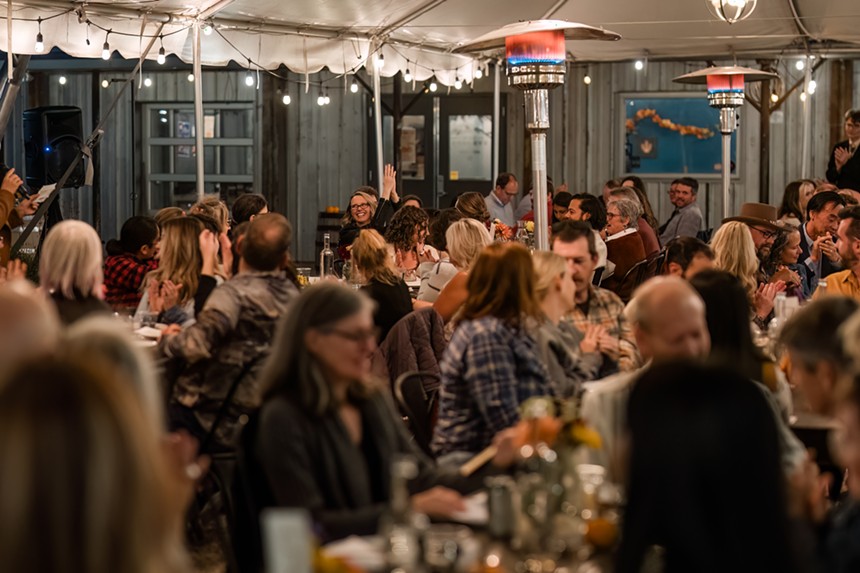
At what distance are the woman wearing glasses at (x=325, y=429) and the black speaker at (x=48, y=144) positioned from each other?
28.9ft

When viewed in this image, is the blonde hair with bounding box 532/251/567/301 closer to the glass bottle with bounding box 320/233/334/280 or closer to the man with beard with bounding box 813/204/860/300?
the man with beard with bounding box 813/204/860/300

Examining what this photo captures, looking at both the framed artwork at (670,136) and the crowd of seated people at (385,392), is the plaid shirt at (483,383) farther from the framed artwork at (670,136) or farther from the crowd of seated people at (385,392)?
the framed artwork at (670,136)

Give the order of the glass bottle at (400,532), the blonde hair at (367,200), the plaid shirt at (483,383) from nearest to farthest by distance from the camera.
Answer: the glass bottle at (400,532) < the plaid shirt at (483,383) < the blonde hair at (367,200)

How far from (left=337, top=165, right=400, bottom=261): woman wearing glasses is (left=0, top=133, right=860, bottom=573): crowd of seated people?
252 cm

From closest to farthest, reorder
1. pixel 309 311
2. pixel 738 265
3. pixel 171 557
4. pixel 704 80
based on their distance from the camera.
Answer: pixel 171 557 → pixel 309 311 → pixel 738 265 → pixel 704 80

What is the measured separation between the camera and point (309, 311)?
136 inches

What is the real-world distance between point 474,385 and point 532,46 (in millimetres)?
3093

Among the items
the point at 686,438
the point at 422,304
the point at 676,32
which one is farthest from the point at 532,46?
the point at 676,32

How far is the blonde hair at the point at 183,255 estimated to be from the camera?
6.68 m

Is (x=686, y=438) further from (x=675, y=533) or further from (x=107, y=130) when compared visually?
(x=107, y=130)

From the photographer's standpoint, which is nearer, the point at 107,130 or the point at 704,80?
the point at 704,80

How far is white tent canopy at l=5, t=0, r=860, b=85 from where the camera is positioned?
31.0 feet

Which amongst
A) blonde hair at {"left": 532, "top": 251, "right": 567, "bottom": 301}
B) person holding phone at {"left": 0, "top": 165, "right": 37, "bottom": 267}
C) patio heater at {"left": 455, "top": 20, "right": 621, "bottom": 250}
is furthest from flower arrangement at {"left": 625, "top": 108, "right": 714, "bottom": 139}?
blonde hair at {"left": 532, "top": 251, "right": 567, "bottom": 301}

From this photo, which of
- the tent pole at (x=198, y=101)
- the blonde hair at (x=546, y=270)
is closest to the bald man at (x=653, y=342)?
the blonde hair at (x=546, y=270)
